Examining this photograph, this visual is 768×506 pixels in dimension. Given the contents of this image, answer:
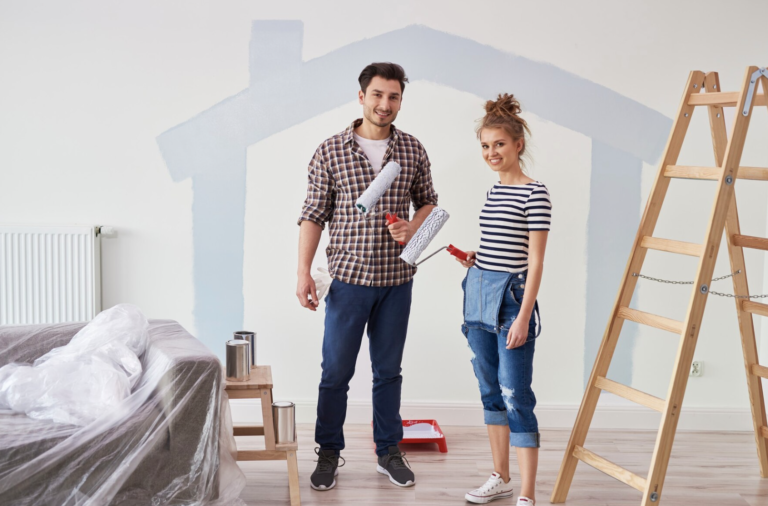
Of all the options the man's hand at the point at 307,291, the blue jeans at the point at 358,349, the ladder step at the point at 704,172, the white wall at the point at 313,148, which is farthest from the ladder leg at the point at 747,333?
the man's hand at the point at 307,291

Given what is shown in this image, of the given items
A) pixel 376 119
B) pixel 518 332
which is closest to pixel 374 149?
pixel 376 119

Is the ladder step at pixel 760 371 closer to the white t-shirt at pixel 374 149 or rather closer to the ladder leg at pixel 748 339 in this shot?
the ladder leg at pixel 748 339

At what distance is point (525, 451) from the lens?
195 centimetres

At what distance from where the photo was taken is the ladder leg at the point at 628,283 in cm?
204

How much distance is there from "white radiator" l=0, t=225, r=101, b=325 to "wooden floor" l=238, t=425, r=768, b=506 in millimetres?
910

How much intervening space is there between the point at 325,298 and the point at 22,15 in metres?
1.81

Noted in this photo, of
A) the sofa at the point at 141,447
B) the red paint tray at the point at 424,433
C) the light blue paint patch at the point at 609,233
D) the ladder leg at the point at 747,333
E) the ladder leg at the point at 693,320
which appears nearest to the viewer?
the sofa at the point at 141,447

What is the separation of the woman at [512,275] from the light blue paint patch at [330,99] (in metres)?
0.89

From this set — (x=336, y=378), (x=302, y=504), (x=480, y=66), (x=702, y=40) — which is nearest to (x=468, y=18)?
(x=480, y=66)

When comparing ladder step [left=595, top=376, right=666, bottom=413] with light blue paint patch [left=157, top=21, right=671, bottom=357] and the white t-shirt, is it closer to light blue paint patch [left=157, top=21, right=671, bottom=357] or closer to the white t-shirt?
the white t-shirt

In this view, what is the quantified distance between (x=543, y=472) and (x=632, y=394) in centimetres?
57

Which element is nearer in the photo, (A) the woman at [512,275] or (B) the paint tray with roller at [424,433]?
(A) the woman at [512,275]

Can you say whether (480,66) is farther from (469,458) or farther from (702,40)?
(469,458)

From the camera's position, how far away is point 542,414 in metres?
2.87
